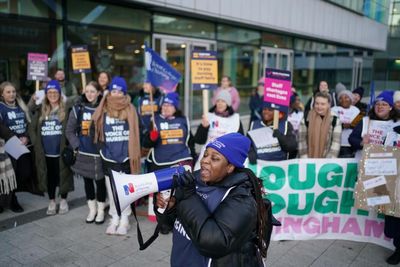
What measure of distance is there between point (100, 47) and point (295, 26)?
8.59 meters

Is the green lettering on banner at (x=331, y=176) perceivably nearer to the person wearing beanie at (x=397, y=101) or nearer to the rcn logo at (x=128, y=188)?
the person wearing beanie at (x=397, y=101)

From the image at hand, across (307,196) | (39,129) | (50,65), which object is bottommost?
(307,196)

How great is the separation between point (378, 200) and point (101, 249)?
3.13 m

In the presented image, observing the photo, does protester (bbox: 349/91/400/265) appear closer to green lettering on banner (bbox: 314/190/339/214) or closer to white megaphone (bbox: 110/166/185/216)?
green lettering on banner (bbox: 314/190/339/214)

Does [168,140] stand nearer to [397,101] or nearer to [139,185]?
[139,185]

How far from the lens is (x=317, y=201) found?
4531 millimetres

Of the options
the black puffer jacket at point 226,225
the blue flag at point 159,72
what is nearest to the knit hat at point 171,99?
the blue flag at point 159,72

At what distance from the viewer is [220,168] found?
199 cm

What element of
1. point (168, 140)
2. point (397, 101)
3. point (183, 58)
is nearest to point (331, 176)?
point (397, 101)

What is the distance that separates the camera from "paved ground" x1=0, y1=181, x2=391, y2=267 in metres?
3.97

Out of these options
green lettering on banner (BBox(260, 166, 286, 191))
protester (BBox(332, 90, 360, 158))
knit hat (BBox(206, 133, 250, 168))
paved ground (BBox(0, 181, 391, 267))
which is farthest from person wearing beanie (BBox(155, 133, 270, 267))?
protester (BBox(332, 90, 360, 158))

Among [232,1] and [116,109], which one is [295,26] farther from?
[116,109]

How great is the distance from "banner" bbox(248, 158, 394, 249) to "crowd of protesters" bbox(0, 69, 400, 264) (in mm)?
256

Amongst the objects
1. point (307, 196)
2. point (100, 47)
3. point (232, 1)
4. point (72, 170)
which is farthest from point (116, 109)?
point (232, 1)
